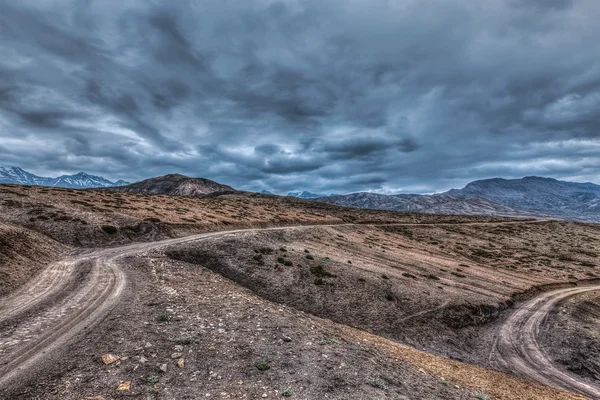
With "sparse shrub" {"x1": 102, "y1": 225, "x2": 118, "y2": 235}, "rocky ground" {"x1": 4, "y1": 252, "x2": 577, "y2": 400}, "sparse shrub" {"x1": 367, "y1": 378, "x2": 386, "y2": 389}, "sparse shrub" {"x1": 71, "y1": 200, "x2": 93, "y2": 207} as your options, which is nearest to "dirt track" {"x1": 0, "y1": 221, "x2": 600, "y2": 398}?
"rocky ground" {"x1": 4, "y1": 252, "x2": 577, "y2": 400}

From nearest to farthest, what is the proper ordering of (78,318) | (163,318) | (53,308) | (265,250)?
(78,318) < (163,318) < (53,308) < (265,250)

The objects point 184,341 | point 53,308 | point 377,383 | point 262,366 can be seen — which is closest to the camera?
point 377,383

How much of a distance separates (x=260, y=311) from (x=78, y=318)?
32.8 feet

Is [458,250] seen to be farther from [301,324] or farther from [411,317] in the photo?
[301,324]

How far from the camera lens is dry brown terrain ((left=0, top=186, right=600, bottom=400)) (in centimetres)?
1199

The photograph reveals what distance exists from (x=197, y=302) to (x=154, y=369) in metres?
8.05

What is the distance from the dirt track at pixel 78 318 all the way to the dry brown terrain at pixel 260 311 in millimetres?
234

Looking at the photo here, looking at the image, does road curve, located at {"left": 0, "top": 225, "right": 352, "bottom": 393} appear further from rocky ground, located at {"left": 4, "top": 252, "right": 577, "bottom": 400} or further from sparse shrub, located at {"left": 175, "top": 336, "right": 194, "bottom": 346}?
sparse shrub, located at {"left": 175, "top": 336, "right": 194, "bottom": 346}

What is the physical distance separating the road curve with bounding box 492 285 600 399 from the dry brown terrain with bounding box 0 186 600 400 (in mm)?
996

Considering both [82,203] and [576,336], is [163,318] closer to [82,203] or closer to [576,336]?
[576,336]

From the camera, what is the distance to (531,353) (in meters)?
26.2

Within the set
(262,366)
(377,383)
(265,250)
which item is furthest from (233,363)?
(265,250)

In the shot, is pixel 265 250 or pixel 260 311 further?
pixel 265 250

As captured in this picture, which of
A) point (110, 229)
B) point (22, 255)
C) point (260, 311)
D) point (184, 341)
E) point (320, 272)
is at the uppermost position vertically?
point (110, 229)
